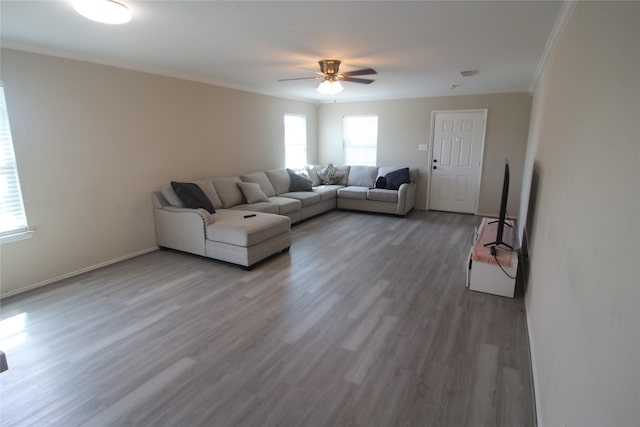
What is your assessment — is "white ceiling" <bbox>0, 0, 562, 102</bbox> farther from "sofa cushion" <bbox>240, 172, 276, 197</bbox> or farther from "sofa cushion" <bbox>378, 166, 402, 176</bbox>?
"sofa cushion" <bbox>378, 166, 402, 176</bbox>

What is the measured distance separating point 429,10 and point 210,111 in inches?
148

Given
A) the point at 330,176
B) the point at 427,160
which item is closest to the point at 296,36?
the point at 330,176

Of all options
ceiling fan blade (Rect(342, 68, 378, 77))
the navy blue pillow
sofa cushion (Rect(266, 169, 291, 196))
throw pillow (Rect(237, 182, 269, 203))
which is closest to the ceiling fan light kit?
ceiling fan blade (Rect(342, 68, 378, 77))

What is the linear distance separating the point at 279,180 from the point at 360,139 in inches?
96.3

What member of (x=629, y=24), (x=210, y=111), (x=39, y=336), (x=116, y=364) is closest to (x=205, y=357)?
(x=116, y=364)

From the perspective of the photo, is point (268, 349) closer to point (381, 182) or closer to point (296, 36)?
point (296, 36)

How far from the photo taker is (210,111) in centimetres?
510

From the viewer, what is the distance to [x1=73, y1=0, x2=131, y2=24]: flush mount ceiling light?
212cm

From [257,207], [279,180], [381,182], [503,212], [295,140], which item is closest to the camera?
[503,212]

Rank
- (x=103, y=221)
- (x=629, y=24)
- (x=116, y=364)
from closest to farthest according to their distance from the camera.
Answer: (x=629, y=24) < (x=116, y=364) < (x=103, y=221)

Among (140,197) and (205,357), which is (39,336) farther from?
(140,197)

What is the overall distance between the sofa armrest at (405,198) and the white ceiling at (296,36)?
2218mm

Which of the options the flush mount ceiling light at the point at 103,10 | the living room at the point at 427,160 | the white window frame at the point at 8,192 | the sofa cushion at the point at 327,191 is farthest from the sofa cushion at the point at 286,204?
the flush mount ceiling light at the point at 103,10

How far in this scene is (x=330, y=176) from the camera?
23.7 feet
